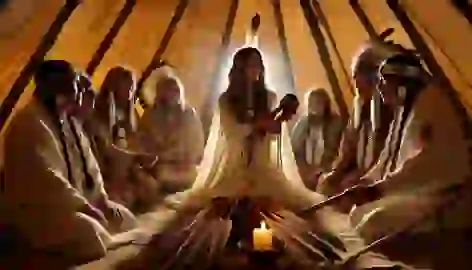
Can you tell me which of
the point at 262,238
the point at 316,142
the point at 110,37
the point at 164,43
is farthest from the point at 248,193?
the point at 110,37

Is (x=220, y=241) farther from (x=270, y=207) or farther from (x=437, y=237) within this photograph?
(x=437, y=237)

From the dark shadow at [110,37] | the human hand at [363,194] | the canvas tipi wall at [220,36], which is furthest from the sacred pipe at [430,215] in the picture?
the dark shadow at [110,37]

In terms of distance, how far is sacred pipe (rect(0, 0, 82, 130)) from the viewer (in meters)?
3.68

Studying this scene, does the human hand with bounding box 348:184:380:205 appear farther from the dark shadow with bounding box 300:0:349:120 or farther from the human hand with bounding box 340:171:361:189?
the dark shadow with bounding box 300:0:349:120

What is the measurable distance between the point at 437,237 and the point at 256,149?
811 mm

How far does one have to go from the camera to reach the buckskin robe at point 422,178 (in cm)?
364

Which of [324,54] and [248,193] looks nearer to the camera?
[248,193]

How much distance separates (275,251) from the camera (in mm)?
3553

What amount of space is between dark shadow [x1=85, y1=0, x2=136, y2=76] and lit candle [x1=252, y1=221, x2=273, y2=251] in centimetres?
94

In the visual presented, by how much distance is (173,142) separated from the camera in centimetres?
371

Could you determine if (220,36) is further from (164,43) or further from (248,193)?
(248,193)

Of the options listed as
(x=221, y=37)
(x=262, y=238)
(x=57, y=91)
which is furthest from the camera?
(x=221, y=37)

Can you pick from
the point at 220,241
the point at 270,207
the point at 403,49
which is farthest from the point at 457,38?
the point at 220,241

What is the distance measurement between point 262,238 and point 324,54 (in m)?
0.82
